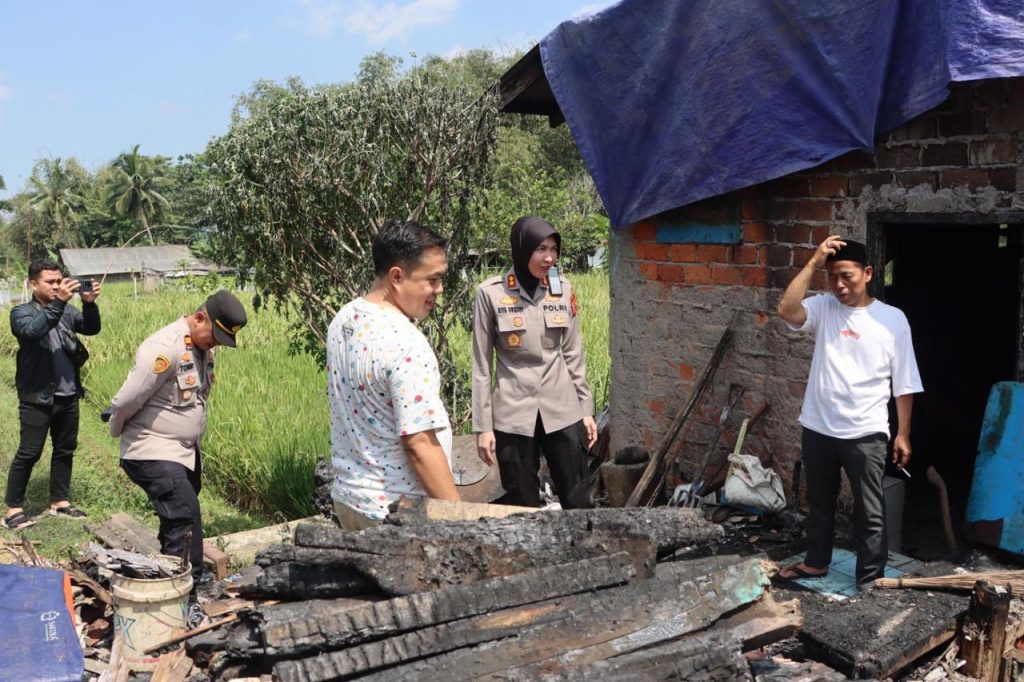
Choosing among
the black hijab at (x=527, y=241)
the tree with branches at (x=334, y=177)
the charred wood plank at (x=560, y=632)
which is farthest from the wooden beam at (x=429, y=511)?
the tree with branches at (x=334, y=177)

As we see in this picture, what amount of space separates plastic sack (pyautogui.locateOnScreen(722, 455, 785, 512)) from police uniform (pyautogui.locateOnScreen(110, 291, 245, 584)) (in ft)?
9.19

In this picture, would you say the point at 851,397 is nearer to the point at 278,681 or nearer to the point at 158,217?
the point at 278,681

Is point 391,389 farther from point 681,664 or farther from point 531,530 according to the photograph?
point 681,664

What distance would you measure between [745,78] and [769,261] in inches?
40.2

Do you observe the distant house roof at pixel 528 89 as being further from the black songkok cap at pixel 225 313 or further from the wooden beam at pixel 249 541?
the wooden beam at pixel 249 541

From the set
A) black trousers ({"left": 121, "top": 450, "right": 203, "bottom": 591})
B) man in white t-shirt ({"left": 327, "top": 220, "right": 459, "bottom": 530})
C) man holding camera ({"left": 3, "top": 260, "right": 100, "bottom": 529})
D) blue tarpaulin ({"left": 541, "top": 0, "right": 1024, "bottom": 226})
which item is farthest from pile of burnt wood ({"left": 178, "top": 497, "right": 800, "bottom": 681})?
man holding camera ({"left": 3, "top": 260, "right": 100, "bottom": 529})

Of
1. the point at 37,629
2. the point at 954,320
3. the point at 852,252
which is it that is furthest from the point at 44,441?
the point at 954,320

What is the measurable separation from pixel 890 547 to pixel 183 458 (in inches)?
150

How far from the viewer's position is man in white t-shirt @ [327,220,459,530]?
2900 millimetres

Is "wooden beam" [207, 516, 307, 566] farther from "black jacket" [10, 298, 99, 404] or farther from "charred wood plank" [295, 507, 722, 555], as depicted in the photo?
"charred wood plank" [295, 507, 722, 555]

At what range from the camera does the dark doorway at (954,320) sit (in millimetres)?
6941

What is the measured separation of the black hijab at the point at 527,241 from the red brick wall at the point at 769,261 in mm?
1274

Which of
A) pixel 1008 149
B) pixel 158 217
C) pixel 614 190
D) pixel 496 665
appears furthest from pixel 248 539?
pixel 158 217

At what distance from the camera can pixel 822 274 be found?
4773 mm
